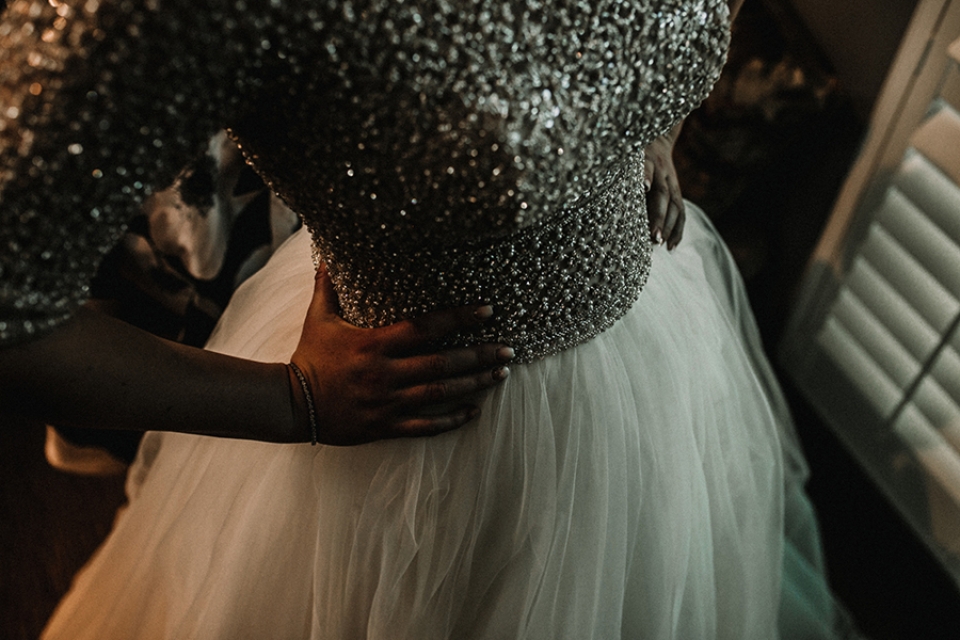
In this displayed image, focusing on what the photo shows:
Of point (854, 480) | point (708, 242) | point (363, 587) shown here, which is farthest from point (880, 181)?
point (363, 587)

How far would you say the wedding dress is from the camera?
36 cm

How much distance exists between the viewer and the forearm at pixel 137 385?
438mm

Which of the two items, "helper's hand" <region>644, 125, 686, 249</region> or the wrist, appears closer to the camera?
the wrist

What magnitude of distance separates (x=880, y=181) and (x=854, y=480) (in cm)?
63

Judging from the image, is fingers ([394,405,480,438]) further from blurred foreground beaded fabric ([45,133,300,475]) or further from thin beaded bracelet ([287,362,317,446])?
blurred foreground beaded fabric ([45,133,300,475])

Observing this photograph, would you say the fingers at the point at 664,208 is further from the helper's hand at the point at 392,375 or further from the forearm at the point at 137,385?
the forearm at the point at 137,385

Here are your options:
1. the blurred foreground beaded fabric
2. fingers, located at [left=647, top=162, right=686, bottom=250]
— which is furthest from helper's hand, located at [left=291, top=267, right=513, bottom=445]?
the blurred foreground beaded fabric

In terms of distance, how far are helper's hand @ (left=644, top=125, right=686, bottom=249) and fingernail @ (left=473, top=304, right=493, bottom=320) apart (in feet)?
0.97

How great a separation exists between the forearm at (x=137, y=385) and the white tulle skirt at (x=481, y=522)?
0.11 m

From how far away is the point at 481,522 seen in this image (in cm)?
62

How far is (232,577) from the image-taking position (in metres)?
0.64

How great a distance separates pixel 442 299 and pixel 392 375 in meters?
0.08

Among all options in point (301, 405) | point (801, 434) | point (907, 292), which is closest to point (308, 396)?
point (301, 405)

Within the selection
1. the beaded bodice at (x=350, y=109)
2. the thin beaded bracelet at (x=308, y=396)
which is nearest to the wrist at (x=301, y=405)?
the thin beaded bracelet at (x=308, y=396)
